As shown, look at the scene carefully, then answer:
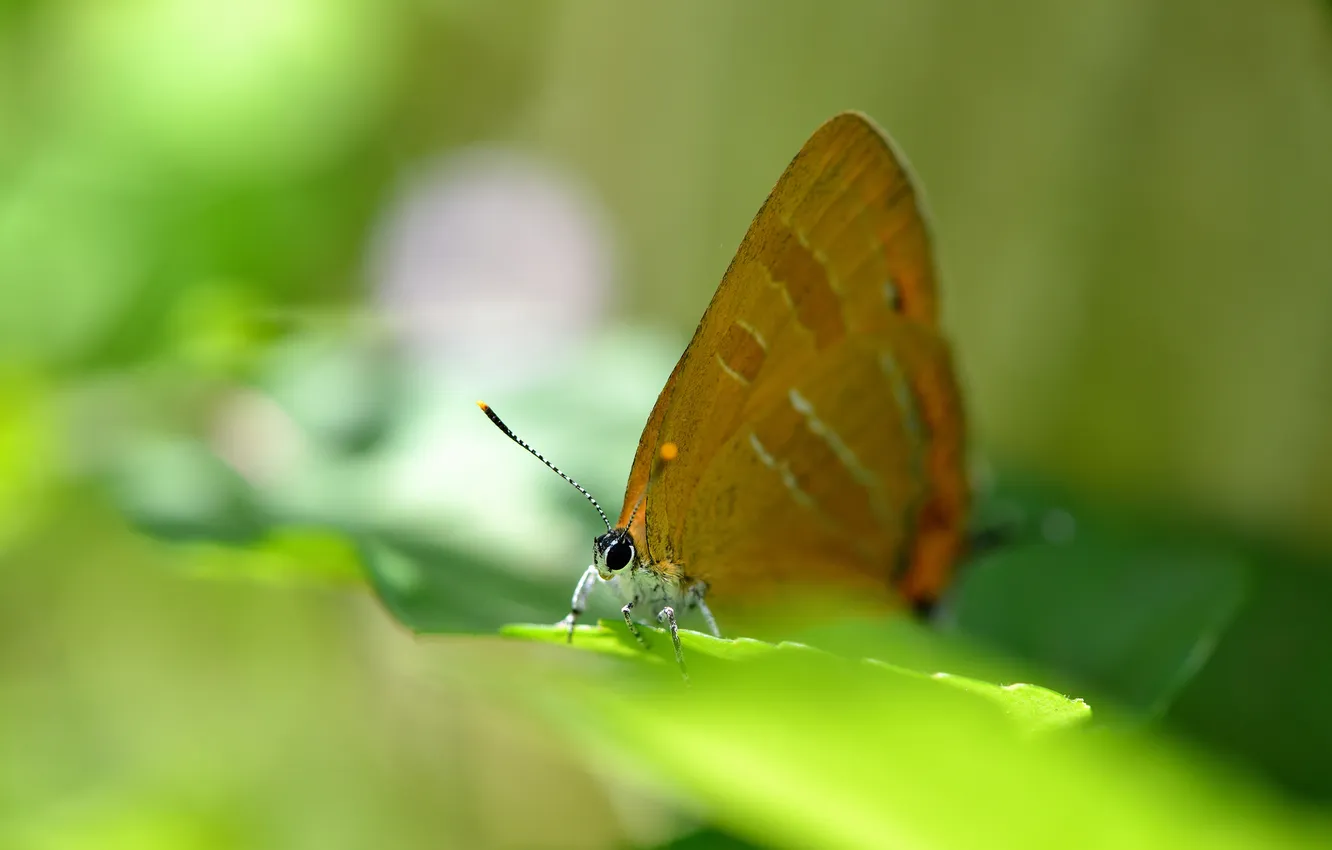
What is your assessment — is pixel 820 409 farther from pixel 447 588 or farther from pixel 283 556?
pixel 283 556

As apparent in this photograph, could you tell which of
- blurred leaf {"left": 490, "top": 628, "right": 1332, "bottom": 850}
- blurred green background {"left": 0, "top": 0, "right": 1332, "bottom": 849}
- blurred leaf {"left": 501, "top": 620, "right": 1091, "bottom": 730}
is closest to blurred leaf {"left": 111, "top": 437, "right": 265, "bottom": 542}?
blurred green background {"left": 0, "top": 0, "right": 1332, "bottom": 849}

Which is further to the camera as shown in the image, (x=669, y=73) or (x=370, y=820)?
(x=669, y=73)

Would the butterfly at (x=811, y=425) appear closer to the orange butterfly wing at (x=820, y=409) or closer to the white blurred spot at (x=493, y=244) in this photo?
the orange butterfly wing at (x=820, y=409)

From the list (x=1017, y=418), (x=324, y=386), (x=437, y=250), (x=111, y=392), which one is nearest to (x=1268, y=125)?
(x=1017, y=418)

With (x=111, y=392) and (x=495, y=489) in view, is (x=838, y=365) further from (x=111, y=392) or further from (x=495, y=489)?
(x=111, y=392)

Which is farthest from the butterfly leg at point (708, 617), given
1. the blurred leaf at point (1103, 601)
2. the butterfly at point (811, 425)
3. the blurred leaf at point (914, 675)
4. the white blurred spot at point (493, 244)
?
the white blurred spot at point (493, 244)

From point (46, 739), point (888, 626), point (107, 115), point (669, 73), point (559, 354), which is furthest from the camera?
point (669, 73)
